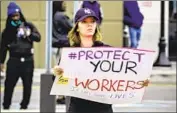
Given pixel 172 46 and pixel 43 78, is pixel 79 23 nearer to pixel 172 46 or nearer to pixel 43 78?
pixel 43 78

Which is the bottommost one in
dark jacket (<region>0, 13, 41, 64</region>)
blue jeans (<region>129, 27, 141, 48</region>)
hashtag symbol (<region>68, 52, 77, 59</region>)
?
blue jeans (<region>129, 27, 141, 48</region>)

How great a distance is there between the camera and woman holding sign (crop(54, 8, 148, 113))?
5.34 metres

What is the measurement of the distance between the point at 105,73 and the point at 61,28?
531 cm

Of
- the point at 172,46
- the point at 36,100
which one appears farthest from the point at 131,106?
the point at 172,46

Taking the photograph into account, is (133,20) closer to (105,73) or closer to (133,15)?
(133,15)

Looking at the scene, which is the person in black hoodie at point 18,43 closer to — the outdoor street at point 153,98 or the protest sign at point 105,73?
the outdoor street at point 153,98

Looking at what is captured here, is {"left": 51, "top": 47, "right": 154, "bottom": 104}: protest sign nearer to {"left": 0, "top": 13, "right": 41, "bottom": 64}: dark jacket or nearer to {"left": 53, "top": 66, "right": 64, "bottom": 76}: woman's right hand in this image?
{"left": 53, "top": 66, "right": 64, "bottom": 76}: woman's right hand

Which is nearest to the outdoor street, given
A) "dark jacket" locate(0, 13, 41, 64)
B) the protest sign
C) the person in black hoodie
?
the person in black hoodie

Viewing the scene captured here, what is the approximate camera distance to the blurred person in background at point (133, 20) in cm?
1580

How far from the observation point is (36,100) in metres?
11.7

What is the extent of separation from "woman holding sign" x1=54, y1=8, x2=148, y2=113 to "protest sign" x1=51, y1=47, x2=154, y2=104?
64 mm

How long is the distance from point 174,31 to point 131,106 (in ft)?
27.2

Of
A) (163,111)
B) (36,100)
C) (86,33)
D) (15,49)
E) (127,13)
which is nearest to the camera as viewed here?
(86,33)

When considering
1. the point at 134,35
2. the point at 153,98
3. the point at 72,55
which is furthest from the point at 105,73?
the point at 134,35
